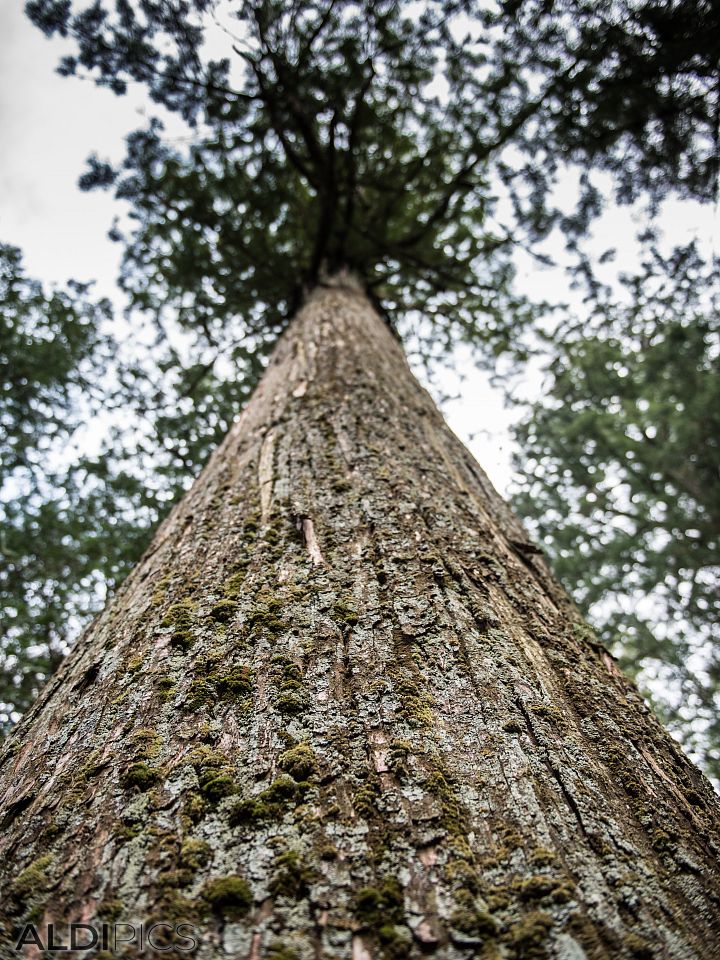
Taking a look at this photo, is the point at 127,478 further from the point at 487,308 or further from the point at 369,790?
the point at 369,790

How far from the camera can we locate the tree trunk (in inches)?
27.9

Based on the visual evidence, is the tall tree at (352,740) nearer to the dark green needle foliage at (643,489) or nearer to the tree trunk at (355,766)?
the tree trunk at (355,766)

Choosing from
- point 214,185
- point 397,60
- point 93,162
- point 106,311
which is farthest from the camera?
point 106,311

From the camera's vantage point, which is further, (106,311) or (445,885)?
(106,311)

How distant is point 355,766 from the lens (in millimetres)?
906

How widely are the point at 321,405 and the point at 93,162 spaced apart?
4308mm

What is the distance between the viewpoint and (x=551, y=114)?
15.0ft

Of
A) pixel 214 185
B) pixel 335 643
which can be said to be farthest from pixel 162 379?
pixel 335 643

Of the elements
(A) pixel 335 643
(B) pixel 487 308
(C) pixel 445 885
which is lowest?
(C) pixel 445 885

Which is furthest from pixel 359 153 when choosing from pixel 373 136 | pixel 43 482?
pixel 43 482

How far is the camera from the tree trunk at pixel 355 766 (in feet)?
2.32

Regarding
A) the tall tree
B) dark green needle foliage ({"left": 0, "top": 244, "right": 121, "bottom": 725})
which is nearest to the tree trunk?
the tall tree

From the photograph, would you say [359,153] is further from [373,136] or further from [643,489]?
[643,489]

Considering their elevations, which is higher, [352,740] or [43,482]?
[43,482]
